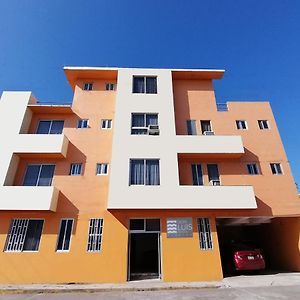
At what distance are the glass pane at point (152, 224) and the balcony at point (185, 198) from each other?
111 cm

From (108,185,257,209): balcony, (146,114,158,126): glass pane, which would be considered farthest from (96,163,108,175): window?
(146,114,158,126): glass pane

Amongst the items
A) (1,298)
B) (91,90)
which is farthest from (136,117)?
(1,298)

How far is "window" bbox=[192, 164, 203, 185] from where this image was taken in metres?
12.8

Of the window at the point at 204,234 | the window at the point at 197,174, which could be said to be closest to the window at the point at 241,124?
the window at the point at 197,174

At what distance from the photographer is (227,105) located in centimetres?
1508

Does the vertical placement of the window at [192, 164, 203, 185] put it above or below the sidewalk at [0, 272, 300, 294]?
above

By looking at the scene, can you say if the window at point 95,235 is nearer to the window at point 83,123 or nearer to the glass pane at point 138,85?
the window at point 83,123

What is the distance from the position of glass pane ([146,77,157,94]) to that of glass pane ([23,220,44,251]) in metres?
10.7

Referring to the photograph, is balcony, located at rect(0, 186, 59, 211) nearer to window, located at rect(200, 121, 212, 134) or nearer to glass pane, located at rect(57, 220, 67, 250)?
glass pane, located at rect(57, 220, 67, 250)

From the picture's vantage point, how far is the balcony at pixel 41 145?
1241 cm

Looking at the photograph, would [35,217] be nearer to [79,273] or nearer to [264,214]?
[79,273]

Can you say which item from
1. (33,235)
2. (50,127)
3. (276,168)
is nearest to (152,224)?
(33,235)

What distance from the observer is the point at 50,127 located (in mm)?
14328

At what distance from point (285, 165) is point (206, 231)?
22.5ft
